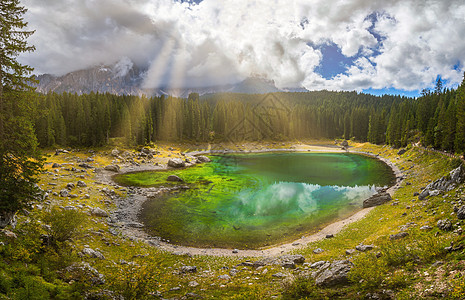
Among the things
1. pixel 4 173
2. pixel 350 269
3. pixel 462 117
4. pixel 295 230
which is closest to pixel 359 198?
pixel 295 230

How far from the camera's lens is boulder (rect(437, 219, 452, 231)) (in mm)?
16534

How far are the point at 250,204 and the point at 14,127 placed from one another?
33.4m

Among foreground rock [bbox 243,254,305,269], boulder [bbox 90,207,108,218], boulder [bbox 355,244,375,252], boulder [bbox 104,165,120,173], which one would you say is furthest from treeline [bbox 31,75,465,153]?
boulder [bbox 355,244,375,252]

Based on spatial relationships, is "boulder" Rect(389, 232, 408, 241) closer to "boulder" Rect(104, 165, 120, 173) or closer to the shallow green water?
the shallow green water

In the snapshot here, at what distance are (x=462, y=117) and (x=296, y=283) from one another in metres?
58.0

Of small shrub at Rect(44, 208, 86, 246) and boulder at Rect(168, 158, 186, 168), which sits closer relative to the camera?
small shrub at Rect(44, 208, 86, 246)

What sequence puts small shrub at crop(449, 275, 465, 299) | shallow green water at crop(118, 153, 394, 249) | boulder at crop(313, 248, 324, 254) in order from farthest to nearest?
1. shallow green water at crop(118, 153, 394, 249)
2. boulder at crop(313, 248, 324, 254)
3. small shrub at crop(449, 275, 465, 299)

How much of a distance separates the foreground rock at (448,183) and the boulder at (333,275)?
65.7 feet

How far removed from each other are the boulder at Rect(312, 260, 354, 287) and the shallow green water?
1197cm

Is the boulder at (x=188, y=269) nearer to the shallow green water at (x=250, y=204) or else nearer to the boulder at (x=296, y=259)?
the shallow green water at (x=250, y=204)

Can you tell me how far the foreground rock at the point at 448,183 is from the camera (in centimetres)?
2455

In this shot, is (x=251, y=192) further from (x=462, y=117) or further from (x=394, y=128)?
(x=394, y=128)

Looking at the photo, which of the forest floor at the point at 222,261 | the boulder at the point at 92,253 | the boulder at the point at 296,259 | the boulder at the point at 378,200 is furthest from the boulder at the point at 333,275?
the boulder at the point at 378,200

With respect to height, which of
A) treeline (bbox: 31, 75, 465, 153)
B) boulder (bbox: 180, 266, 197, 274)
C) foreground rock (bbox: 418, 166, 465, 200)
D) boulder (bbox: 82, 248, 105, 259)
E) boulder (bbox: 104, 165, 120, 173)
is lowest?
boulder (bbox: 180, 266, 197, 274)
